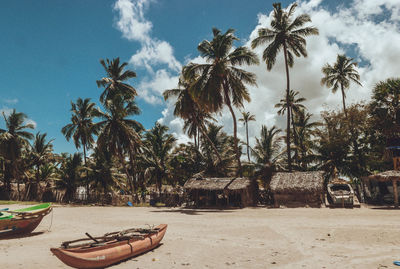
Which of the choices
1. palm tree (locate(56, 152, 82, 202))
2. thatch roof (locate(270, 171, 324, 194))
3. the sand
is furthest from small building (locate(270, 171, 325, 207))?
palm tree (locate(56, 152, 82, 202))

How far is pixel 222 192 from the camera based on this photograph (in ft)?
79.9

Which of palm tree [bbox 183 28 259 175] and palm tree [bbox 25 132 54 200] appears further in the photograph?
palm tree [bbox 25 132 54 200]

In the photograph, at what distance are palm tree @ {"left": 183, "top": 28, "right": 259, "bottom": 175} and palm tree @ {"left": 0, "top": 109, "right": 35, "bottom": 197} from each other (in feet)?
70.6

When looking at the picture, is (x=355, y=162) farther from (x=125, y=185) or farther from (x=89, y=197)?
(x=89, y=197)

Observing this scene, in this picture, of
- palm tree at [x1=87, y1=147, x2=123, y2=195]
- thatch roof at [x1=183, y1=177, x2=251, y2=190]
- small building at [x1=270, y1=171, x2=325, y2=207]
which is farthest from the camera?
palm tree at [x1=87, y1=147, x2=123, y2=195]

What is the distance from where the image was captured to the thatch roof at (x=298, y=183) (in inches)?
790

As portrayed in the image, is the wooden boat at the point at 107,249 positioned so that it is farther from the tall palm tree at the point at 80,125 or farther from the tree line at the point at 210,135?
the tall palm tree at the point at 80,125

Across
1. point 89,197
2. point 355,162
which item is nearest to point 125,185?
point 89,197

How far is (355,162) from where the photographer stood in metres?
26.8

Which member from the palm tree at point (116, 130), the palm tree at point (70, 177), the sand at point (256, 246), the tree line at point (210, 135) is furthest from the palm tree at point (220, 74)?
the palm tree at point (70, 177)

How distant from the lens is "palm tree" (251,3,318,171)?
77.8ft

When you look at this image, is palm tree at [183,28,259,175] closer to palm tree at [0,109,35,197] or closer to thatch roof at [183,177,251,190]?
thatch roof at [183,177,251,190]

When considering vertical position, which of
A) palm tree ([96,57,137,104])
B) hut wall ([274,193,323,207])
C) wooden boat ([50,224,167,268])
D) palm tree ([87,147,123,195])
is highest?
palm tree ([96,57,137,104])

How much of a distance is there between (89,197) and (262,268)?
27033 mm
